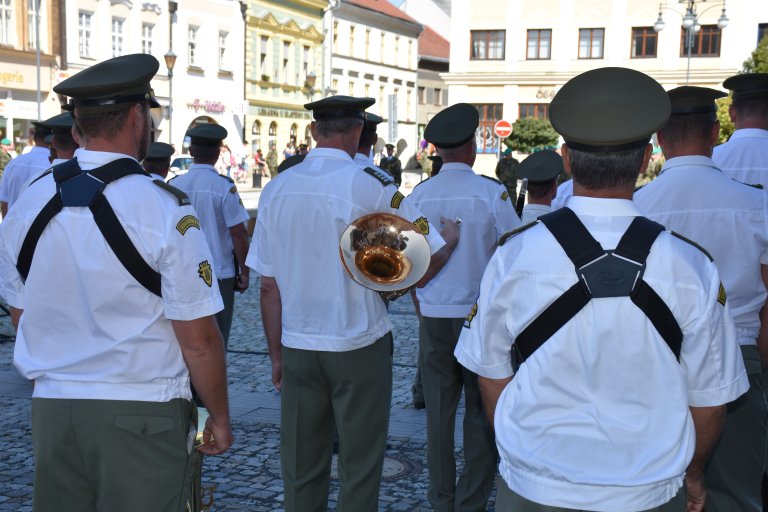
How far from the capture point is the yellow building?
1921 inches

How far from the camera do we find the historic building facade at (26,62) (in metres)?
34.3

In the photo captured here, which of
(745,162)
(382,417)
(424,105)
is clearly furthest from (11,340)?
(424,105)

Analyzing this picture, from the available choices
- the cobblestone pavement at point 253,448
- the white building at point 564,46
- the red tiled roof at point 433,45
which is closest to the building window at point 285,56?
the white building at point 564,46

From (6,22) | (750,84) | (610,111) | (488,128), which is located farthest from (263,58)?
(610,111)

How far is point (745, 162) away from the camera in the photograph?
514cm

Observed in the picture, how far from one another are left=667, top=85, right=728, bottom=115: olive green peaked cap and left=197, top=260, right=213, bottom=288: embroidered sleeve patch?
2119 mm

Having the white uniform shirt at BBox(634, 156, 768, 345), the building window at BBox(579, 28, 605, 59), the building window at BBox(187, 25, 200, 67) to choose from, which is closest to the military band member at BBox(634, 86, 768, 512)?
the white uniform shirt at BBox(634, 156, 768, 345)

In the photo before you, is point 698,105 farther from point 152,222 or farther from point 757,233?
point 152,222

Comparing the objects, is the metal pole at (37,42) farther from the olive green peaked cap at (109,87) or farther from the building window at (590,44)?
the olive green peaked cap at (109,87)

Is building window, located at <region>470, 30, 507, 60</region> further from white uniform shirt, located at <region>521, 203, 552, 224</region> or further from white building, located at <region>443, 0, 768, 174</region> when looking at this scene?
white uniform shirt, located at <region>521, 203, 552, 224</region>

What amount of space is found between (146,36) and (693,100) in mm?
40027

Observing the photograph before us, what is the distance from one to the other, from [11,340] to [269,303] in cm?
632

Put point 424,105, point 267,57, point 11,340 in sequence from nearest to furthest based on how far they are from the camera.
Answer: point 11,340
point 267,57
point 424,105

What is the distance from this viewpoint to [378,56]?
6400 cm
